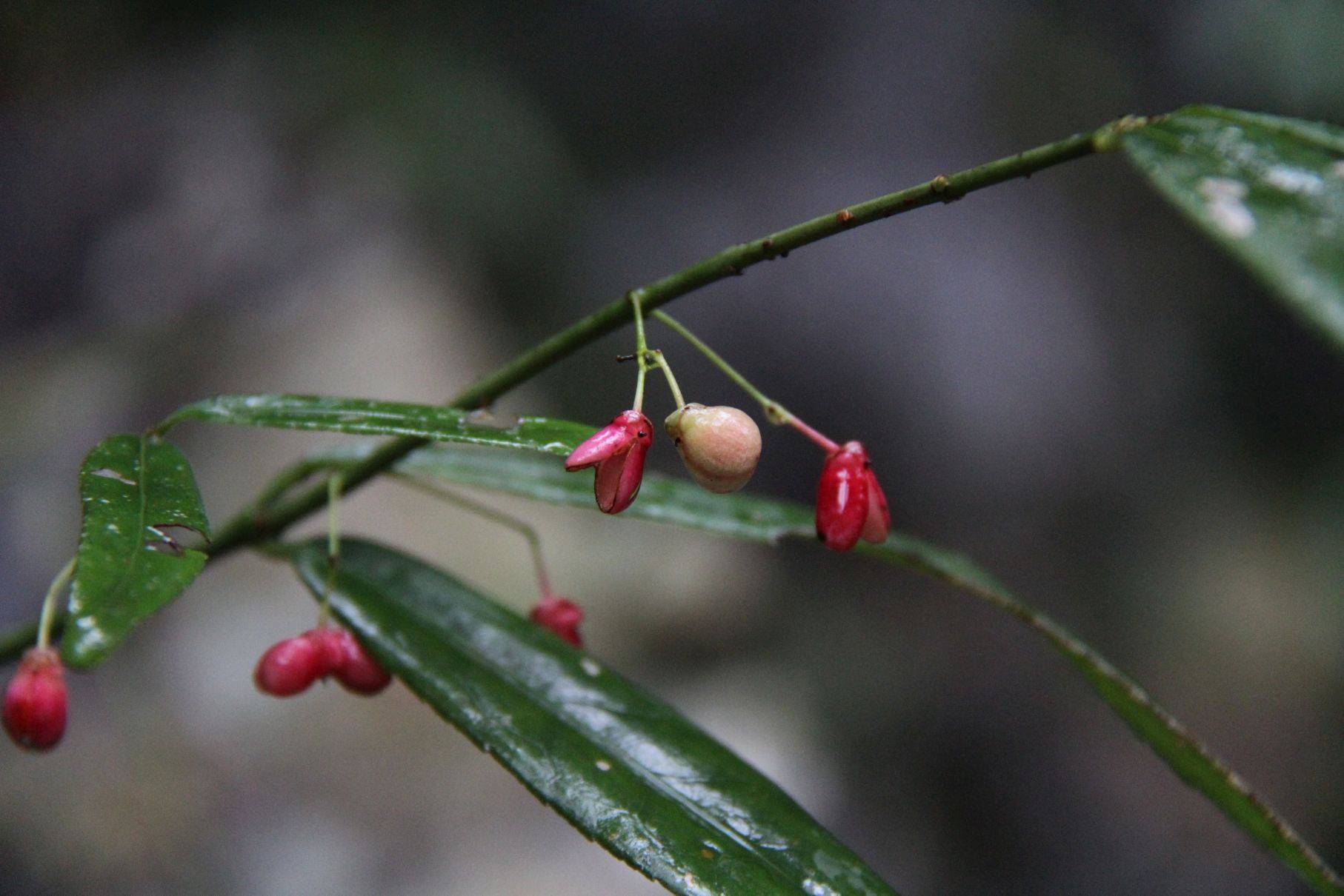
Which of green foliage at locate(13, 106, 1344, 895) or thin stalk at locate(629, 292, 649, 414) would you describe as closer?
green foliage at locate(13, 106, 1344, 895)

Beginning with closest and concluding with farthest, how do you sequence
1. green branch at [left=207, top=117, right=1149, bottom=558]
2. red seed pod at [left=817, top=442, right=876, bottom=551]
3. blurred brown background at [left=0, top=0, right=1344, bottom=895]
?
1. green branch at [left=207, top=117, right=1149, bottom=558]
2. red seed pod at [left=817, top=442, right=876, bottom=551]
3. blurred brown background at [left=0, top=0, right=1344, bottom=895]

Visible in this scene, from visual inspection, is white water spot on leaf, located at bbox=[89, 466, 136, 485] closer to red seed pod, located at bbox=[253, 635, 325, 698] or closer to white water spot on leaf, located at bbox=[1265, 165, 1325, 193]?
red seed pod, located at bbox=[253, 635, 325, 698]

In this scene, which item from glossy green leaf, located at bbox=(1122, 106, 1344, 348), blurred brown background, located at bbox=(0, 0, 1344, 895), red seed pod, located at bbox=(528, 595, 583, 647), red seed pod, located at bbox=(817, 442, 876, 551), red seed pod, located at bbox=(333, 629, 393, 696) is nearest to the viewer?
glossy green leaf, located at bbox=(1122, 106, 1344, 348)

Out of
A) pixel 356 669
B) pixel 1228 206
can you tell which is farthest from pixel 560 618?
pixel 1228 206

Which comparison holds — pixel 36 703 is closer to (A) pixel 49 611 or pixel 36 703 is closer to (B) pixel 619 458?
(A) pixel 49 611

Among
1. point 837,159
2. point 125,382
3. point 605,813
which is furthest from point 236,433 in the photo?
point 605,813

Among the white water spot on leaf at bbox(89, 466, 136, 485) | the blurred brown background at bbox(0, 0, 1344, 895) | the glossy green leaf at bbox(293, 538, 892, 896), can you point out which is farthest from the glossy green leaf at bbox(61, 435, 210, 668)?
the blurred brown background at bbox(0, 0, 1344, 895)

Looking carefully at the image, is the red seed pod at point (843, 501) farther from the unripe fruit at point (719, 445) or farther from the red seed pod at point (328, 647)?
the red seed pod at point (328, 647)
